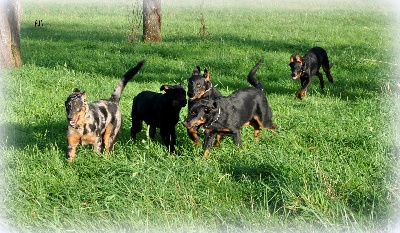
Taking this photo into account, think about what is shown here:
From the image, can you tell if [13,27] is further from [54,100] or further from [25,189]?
[25,189]

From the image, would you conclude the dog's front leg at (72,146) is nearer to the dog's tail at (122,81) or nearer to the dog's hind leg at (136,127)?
the dog's tail at (122,81)

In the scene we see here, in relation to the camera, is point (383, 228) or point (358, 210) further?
point (358, 210)

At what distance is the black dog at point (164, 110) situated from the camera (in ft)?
26.8

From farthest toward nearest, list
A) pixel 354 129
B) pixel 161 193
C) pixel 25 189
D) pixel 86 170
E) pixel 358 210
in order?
pixel 354 129, pixel 86 170, pixel 25 189, pixel 161 193, pixel 358 210

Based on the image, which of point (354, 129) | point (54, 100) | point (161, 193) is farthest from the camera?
point (54, 100)

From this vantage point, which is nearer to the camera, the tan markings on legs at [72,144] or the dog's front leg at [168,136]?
the tan markings on legs at [72,144]

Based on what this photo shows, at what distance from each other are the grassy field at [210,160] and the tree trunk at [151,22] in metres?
2.29

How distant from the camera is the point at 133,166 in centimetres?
634

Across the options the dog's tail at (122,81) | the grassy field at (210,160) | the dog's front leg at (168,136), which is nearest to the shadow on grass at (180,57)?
the grassy field at (210,160)

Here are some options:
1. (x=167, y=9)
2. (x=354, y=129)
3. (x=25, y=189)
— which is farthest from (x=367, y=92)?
(x=167, y=9)

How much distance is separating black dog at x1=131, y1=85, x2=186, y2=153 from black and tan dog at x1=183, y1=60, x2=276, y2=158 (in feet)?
1.94

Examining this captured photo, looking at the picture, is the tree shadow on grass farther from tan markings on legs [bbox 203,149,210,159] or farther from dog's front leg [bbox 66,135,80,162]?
dog's front leg [bbox 66,135,80,162]

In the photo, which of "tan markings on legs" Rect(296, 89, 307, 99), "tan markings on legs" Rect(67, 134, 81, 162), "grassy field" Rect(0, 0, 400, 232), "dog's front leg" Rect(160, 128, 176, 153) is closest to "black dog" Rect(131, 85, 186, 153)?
"dog's front leg" Rect(160, 128, 176, 153)

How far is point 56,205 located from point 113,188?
0.58m
